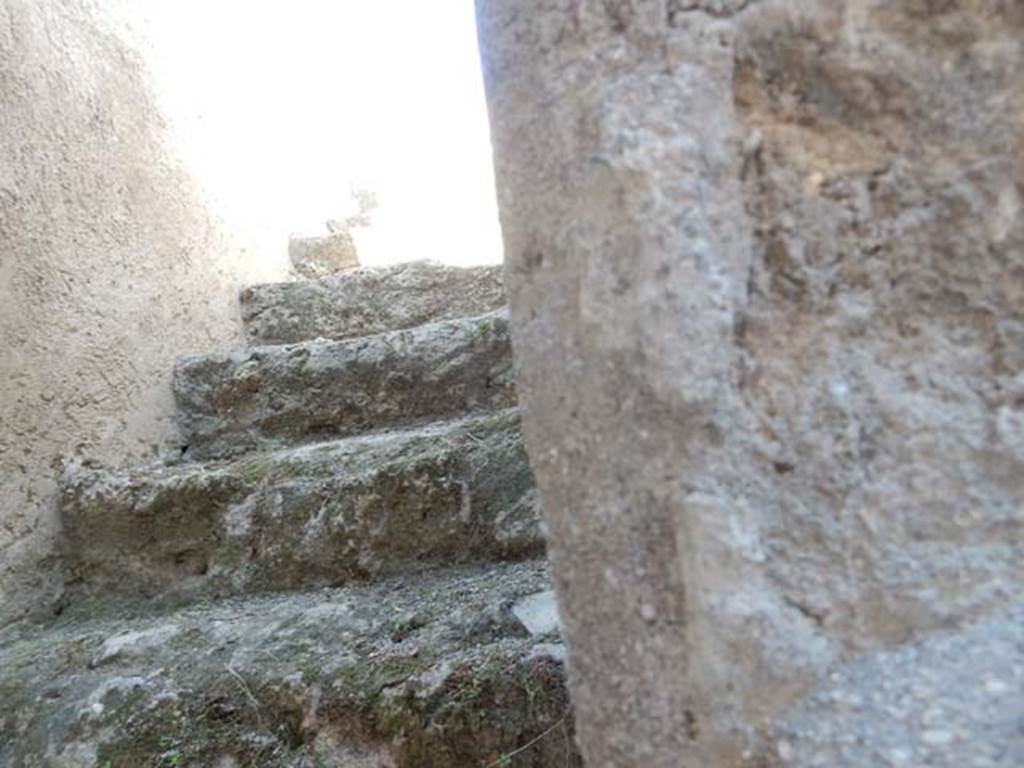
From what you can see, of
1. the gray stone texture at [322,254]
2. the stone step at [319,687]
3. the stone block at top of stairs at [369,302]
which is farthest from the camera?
the gray stone texture at [322,254]

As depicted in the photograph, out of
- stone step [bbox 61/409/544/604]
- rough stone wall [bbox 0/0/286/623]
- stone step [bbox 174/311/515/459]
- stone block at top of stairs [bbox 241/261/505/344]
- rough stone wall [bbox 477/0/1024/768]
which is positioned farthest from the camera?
stone block at top of stairs [bbox 241/261/505/344]

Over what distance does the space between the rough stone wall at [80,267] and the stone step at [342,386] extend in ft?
0.25

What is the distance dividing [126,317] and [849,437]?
1.34m

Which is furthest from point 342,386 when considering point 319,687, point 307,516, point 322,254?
point 322,254

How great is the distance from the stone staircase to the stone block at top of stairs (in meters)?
0.28

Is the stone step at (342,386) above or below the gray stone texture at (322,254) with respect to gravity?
below

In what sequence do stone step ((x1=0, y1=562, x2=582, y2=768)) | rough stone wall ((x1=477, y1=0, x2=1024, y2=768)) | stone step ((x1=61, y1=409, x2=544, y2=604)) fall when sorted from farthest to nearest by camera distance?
stone step ((x1=61, y1=409, x2=544, y2=604)), stone step ((x1=0, y1=562, x2=582, y2=768)), rough stone wall ((x1=477, y1=0, x2=1024, y2=768))

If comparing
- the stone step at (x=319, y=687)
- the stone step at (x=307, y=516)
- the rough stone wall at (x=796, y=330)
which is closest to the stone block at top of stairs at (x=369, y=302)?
the stone step at (x=307, y=516)

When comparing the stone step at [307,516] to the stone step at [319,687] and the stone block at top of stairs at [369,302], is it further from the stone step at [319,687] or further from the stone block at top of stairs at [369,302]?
the stone block at top of stairs at [369,302]

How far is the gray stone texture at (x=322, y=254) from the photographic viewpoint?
2.53 metres

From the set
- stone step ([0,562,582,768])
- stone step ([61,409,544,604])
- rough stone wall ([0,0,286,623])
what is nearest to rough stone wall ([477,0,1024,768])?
stone step ([0,562,582,768])

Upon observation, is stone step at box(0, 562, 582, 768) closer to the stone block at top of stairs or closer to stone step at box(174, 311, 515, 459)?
stone step at box(174, 311, 515, 459)

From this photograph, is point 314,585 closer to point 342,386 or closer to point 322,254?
point 342,386

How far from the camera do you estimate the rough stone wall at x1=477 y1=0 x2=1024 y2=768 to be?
0.58 meters
